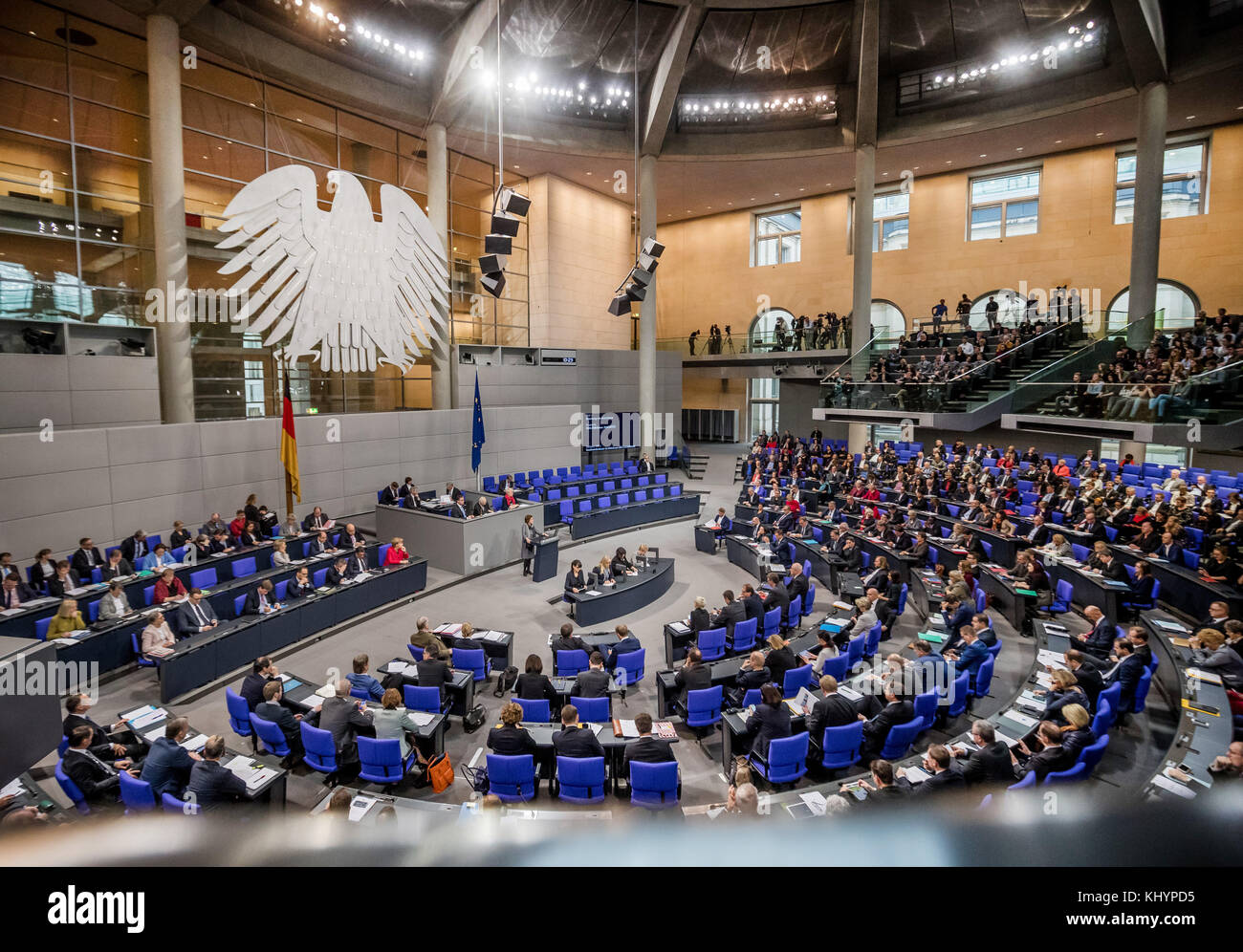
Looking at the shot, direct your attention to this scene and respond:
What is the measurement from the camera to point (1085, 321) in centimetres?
2003

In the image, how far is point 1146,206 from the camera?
18594 mm

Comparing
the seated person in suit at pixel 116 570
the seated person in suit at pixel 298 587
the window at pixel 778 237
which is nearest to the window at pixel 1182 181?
the window at pixel 778 237

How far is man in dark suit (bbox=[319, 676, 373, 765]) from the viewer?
639cm

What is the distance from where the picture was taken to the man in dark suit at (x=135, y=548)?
1112 centimetres

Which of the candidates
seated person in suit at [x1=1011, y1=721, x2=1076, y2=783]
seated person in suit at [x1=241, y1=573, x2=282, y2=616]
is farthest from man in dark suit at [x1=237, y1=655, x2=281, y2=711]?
seated person in suit at [x1=1011, y1=721, x2=1076, y2=783]

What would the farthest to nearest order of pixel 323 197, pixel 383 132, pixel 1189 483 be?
pixel 383 132 < pixel 323 197 < pixel 1189 483

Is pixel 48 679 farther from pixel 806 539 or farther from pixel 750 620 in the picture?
pixel 806 539

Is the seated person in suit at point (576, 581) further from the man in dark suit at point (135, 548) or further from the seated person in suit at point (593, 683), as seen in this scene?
the man in dark suit at point (135, 548)

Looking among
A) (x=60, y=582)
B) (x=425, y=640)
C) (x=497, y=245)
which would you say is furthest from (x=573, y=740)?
(x=497, y=245)

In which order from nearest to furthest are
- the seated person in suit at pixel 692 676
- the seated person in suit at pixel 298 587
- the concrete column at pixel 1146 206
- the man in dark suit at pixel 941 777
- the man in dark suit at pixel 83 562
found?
the man in dark suit at pixel 941 777 → the seated person in suit at pixel 692 676 → the man in dark suit at pixel 83 562 → the seated person in suit at pixel 298 587 → the concrete column at pixel 1146 206

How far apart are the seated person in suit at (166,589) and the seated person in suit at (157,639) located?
3.42 feet

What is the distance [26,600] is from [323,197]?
12372mm

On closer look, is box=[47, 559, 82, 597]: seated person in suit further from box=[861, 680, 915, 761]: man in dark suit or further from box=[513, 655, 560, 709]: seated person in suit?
box=[861, 680, 915, 761]: man in dark suit
